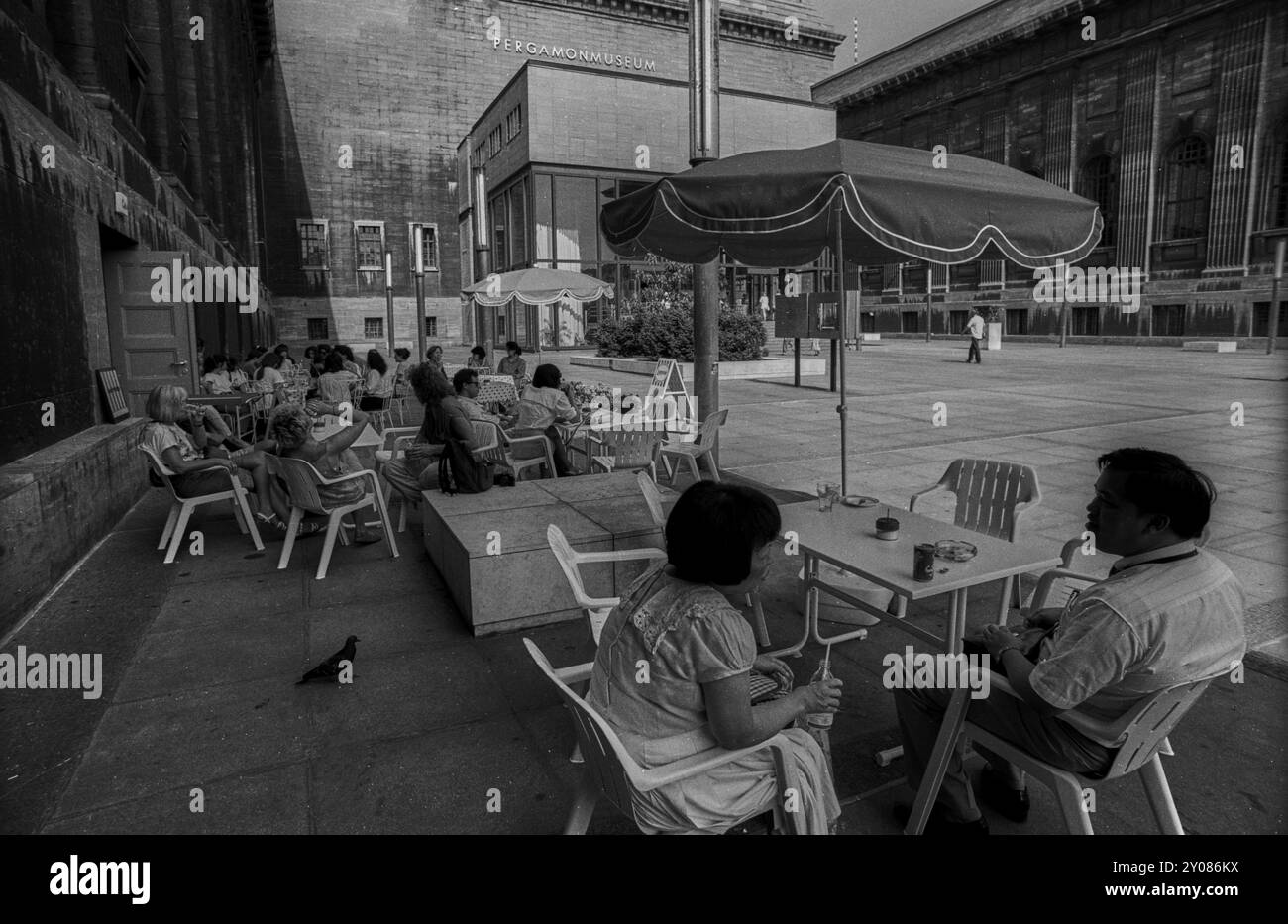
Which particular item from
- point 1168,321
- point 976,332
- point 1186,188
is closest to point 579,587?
point 976,332

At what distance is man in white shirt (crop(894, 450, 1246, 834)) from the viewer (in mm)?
2084

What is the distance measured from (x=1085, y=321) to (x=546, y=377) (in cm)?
3874

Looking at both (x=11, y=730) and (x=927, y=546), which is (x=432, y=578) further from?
(x=927, y=546)

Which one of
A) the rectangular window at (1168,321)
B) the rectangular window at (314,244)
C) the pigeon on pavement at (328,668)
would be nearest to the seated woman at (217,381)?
the pigeon on pavement at (328,668)

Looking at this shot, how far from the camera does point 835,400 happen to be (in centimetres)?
1529

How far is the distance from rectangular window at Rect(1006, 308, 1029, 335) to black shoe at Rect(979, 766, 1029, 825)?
1761 inches

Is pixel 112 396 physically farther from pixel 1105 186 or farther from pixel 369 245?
pixel 1105 186

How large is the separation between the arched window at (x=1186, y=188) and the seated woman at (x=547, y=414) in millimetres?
37838

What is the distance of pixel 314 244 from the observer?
129ft

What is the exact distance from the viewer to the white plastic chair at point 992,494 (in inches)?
169

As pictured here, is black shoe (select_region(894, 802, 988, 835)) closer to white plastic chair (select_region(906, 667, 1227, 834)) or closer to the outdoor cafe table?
white plastic chair (select_region(906, 667, 1227, 834))

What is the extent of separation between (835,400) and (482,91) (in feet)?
113

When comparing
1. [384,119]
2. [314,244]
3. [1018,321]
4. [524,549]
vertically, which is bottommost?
[524,549]

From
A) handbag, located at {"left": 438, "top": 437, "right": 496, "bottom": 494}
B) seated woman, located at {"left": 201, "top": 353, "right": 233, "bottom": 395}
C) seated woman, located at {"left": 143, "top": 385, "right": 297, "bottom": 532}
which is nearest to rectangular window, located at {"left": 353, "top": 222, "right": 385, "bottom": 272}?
seated woman, located at {"left": 201, "top": 353, "right": 233, "bottom": 395}
